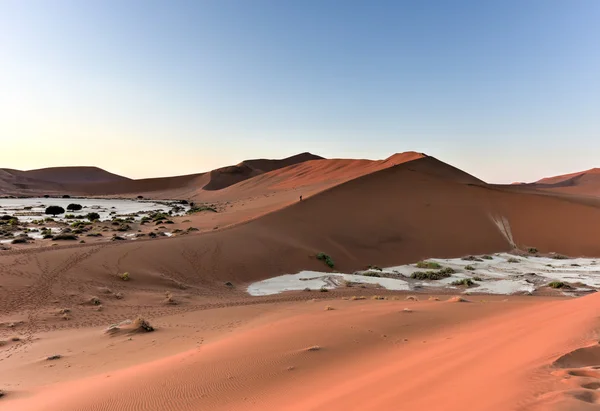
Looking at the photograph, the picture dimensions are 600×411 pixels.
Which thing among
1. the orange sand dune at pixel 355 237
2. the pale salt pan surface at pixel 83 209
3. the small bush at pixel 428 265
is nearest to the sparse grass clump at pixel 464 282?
the small bush at pixel 428 265

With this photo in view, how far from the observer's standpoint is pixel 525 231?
2905 centimetres

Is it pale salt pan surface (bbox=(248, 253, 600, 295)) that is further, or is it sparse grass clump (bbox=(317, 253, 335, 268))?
sparse grass clump (bbox=(317, 253, 335, 268))

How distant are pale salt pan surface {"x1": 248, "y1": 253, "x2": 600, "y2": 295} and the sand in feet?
4.09

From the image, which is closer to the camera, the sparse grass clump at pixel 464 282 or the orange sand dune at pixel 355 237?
the orange sand dune at pixel 355 237

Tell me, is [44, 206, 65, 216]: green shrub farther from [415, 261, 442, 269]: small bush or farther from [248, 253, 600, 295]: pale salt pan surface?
[415, 261, 442, 269]: small bush

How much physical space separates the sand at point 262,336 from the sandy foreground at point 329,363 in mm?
30

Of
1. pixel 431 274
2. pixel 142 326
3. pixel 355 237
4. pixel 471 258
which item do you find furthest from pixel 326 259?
pixel 142 326

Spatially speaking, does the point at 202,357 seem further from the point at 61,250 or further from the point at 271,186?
the point at 271,186

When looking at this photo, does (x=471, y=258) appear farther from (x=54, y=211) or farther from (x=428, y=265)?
(x=54, y=211)

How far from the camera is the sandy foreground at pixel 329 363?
392cm

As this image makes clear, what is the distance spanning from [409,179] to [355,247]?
1556 cm

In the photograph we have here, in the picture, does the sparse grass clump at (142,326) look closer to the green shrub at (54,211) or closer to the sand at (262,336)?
the sand at (262,336)

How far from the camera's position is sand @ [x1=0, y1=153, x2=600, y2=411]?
435 centimetres

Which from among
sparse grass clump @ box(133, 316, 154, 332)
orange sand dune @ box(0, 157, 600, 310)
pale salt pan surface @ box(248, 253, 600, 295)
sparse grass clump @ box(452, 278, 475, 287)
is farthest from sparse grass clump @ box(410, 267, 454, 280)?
sparse grass clump @ box(133, 316, 154, 332)
